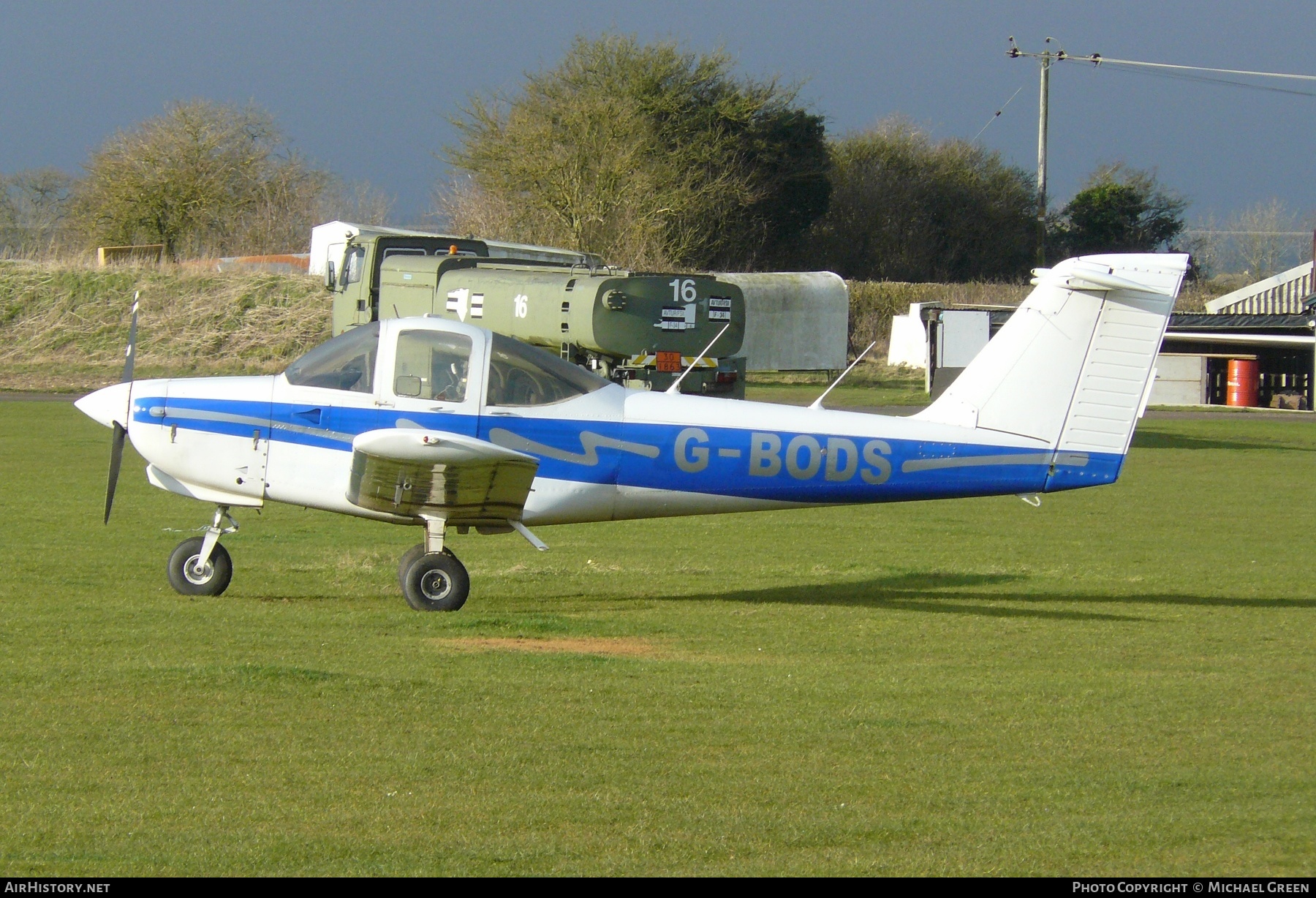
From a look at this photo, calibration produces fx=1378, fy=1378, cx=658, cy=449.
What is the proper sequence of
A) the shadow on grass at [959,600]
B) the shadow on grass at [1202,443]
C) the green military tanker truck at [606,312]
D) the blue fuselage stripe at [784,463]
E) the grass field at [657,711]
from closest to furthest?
the grass field at [657,711] < the blue fuselage stripe at [784,463] < the shadow on grass at [959,600] < the green military tanker truck at [606,312] < the shadow on grass at [1202,443]

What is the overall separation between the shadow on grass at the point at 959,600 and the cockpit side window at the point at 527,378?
71.7 inches

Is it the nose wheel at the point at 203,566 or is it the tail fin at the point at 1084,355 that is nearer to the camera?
the tail fin at the point at 1084,355

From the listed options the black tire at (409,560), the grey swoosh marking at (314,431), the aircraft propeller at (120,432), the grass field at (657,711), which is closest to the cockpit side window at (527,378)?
the grey swoosh marking at (314,431)

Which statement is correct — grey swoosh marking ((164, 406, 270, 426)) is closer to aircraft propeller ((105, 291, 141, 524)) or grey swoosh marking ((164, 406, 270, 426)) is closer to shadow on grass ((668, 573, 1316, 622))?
aircraft propeller ((105, 291, 141, 524))

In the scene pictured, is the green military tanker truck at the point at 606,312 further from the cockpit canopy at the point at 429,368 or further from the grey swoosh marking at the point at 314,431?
the grey swoosh marking at the point at 314,431

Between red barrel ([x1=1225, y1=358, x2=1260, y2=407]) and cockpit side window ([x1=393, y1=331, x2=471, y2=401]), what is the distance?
94.2 feet

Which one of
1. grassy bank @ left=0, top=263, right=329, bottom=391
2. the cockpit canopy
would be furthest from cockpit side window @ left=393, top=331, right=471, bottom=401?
grassy bank @ left=0, top=263, right=329, bottom=391

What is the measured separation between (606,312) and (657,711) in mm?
13023

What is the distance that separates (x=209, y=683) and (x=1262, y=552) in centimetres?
1010

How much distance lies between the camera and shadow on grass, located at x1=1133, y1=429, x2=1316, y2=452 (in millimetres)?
24172

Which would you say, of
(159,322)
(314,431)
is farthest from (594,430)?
(159,322)

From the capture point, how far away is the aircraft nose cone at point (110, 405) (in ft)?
30.6

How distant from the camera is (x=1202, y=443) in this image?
24906 mm

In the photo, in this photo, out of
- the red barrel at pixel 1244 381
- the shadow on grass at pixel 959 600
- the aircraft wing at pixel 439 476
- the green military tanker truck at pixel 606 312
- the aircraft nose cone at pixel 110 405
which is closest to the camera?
the aircraft wing at pixel 439 476
